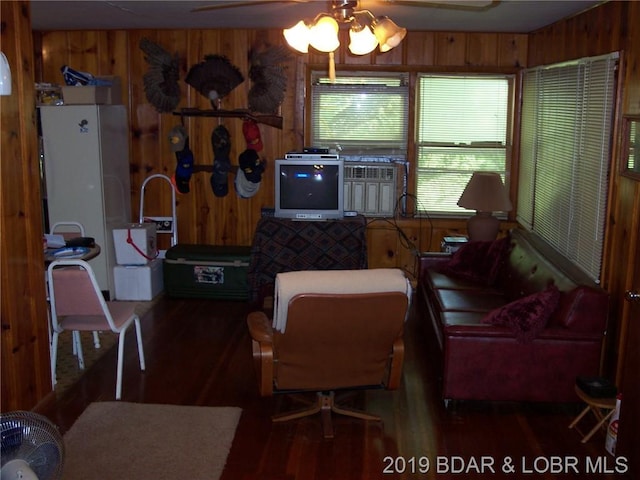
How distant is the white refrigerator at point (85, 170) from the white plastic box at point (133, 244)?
3.0 inches

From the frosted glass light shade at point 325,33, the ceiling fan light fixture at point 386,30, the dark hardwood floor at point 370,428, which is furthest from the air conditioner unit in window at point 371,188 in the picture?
the frosted glass light shade at point 325,33

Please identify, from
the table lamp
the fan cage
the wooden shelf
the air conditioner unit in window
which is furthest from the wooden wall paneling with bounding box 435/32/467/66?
the fan cage

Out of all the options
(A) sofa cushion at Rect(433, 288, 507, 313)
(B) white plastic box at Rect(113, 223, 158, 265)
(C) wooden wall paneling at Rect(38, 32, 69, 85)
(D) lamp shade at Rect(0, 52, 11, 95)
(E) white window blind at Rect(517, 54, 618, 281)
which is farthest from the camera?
(C) wooden wall paneling at Rect(38, 32, 69, 85)

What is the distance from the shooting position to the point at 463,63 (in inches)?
247

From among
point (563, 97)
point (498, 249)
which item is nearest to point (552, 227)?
point (498, 249)

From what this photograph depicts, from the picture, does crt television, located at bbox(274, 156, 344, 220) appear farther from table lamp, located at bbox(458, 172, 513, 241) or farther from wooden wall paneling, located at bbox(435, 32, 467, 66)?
wooden wall paneling, located at bbox(435, 32, 467, 66)

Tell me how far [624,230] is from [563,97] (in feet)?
4.94

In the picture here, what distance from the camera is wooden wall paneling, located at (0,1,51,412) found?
3.58 meters

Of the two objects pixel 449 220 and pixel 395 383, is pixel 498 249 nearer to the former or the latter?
pixel 449 220

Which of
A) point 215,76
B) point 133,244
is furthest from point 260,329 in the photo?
point 215,76

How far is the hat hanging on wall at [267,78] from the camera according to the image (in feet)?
20.7

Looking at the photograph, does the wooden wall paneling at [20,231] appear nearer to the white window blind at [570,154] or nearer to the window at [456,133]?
the white window blind at [570,154]

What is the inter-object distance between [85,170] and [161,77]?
1.12 m

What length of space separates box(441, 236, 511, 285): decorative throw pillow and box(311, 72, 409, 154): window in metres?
1.41
